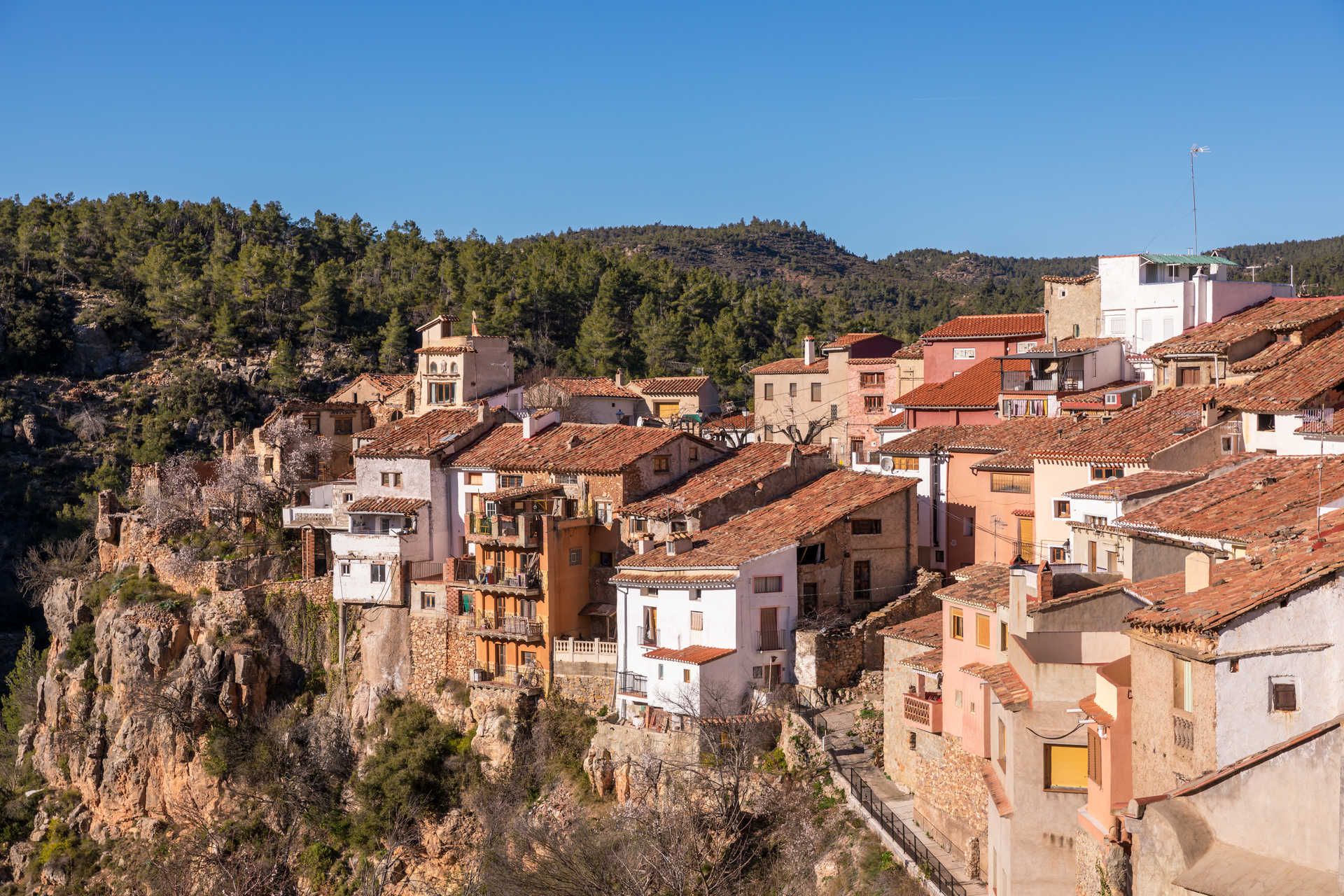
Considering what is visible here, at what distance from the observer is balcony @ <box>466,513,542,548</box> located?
4112 cm

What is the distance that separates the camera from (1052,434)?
40.2 metres

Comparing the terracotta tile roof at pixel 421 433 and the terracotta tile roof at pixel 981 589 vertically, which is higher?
the terracotta tile roof at pixel 421 433

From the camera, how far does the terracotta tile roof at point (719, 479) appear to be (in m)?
41.6

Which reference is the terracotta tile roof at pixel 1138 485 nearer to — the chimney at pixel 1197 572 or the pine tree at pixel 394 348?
the chimney at pixel 1197 572

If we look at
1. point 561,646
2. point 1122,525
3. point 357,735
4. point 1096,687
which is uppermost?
point 1122,525

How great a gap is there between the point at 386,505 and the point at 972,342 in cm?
2410

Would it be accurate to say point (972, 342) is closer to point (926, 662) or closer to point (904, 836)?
point (926, 662)

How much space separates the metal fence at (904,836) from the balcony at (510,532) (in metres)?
13.0

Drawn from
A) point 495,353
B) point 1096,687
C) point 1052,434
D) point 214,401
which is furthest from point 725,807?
point 214,401

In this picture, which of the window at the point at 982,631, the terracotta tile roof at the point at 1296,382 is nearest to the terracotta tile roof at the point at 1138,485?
the terracotta tile roof at the point at 1296,382

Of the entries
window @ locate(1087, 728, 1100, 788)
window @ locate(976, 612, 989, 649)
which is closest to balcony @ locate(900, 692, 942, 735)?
window @ locate(976, 612, 989, 649)

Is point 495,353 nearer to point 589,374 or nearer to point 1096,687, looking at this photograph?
point 589,374

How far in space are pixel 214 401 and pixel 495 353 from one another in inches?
913

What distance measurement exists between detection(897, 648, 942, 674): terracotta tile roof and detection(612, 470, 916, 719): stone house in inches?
228
